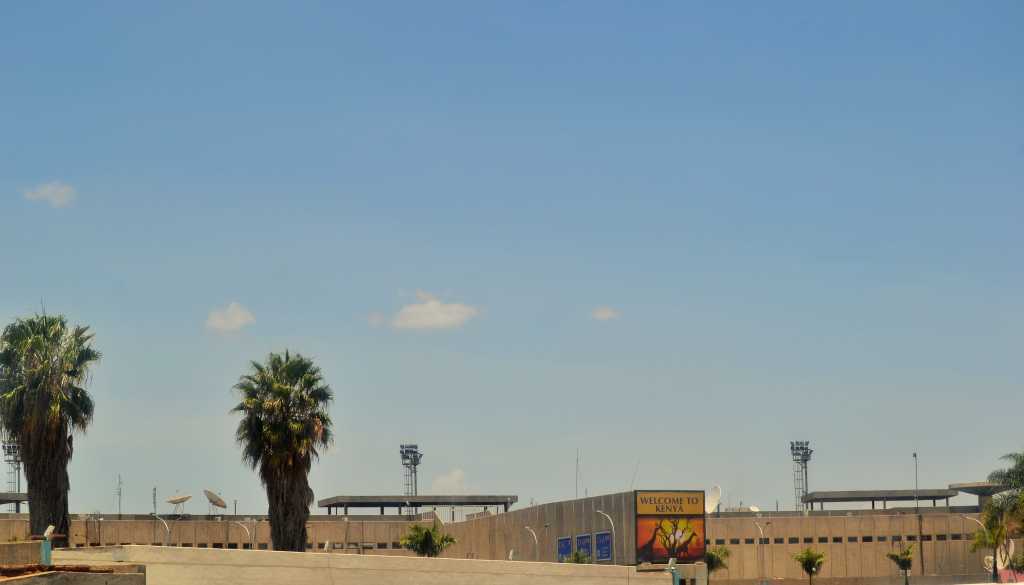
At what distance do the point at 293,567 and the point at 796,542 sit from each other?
3738 inches

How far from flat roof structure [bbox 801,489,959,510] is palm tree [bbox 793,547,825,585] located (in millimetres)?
29907

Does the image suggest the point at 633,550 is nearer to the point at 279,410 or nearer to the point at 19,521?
the point at 279,410

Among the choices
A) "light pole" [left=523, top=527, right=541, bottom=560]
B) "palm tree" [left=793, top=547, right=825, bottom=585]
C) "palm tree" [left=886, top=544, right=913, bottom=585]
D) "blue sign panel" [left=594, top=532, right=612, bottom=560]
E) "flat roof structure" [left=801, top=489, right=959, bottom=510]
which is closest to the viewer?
"blue sign panel" [left=594, top=532, right=612, bottom=560]

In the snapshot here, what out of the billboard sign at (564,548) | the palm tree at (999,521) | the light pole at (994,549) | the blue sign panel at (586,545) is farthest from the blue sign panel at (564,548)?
the light pole at (994,549)

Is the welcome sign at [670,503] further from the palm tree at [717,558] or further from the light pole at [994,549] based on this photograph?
the light pole at [994,549]

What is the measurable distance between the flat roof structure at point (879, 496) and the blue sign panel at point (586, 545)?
62.0m

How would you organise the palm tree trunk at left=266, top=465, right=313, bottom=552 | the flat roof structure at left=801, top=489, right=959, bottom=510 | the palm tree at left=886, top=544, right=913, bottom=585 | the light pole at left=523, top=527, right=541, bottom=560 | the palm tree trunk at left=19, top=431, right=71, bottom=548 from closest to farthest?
1. the palm tree trunk at left=19, top=431, right=71, bottom=548
2. the palm tree trunk at left=266, top=465, right=313, bottom=552
3. the light pole at left=523, top=527, right=541, bottom=560
4. the palm tree at left=886, top=544, right=913, bottom=585
5. the flat roof structure at left=801, top=489, right=959, bottom=510

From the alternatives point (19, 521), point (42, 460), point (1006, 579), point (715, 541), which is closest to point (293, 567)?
point (42, 460)

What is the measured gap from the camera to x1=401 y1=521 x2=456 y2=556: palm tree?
109 m

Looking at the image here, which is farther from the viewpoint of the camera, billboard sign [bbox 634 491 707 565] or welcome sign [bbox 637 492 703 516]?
welcome sign [bbox 637 492 703 516]

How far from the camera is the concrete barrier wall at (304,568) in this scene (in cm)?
3412

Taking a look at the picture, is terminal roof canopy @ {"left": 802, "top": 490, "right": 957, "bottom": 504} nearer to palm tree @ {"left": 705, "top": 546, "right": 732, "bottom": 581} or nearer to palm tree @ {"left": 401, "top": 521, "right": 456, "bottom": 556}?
palm tree @ {"left": 705, "top": 546, "right": 732, "bottom": 581}

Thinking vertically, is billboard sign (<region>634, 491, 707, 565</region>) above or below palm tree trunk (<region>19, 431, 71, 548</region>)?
below

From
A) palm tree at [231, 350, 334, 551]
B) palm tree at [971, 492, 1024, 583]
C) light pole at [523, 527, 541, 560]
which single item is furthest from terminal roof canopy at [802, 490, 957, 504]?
palm tree at [231, 350, 334, 551]
